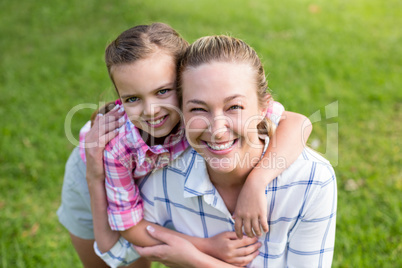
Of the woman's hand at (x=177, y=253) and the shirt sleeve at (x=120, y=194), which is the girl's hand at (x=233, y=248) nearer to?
the woman's hand at (x=177, y=253)

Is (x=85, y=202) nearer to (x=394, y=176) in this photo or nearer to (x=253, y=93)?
(x=253, y=93)

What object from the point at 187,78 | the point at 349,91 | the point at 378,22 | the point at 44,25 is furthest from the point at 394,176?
the point at 44,25

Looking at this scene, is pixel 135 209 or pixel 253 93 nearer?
pixel 253 93

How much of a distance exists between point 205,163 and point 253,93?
0.46 m

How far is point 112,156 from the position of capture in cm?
223

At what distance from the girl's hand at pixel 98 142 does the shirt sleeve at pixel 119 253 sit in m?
0.42

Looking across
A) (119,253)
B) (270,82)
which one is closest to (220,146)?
(119,253)

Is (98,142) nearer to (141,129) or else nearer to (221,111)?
(141,129)

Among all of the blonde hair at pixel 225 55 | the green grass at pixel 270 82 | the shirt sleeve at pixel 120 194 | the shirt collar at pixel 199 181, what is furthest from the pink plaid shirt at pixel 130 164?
the green grass at pixel 270 82

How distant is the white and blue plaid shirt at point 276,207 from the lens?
191 centimetres

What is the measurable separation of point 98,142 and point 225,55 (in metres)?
0.87

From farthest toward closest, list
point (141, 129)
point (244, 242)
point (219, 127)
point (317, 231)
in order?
point (141, 129), point (244, 242), point (317, 231), point (219, 127)

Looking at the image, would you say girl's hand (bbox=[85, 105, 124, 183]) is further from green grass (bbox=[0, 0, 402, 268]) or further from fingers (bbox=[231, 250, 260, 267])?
fingers (bbox=[231, 250, 260, 267])

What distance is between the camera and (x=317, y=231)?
1.96 metres
